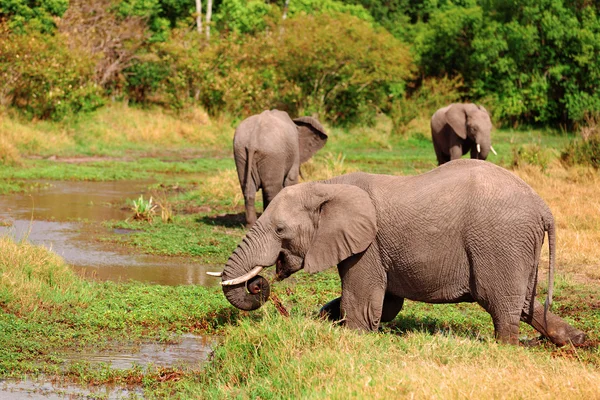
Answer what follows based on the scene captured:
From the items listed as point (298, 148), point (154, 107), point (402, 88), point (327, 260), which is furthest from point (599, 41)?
point (327, 260)

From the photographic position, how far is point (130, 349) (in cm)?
755

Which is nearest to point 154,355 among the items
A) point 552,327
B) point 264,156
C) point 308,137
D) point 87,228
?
point 552,327

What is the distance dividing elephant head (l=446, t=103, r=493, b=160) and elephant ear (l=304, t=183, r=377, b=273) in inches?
445

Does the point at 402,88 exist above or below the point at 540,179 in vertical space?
below

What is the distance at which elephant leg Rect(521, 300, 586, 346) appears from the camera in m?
7.43

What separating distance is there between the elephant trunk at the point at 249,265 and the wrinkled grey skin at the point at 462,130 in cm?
1156

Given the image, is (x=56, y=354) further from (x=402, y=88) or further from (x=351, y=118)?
(x=402, y=88)

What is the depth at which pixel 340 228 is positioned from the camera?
23.0ft

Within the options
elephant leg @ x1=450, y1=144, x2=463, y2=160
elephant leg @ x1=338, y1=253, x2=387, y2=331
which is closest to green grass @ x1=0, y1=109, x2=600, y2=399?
elephant leg @ x1=338, y1=253, x2=387, y2=331

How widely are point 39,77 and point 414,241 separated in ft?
61.6

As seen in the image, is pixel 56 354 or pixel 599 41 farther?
pixel 599 41

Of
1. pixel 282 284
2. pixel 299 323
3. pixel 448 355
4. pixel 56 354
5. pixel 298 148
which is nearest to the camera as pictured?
pixel 448 355

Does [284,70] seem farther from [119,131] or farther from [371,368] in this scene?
[371,368]

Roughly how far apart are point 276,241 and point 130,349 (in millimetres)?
1498
